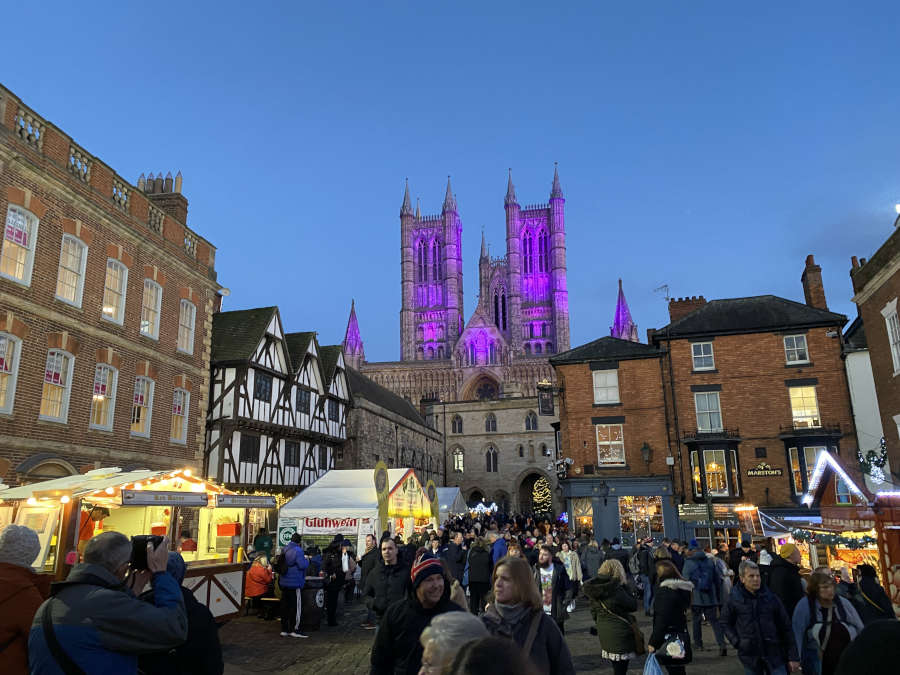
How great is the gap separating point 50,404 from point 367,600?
10.3 m

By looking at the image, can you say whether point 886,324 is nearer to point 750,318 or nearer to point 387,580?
point 750,318

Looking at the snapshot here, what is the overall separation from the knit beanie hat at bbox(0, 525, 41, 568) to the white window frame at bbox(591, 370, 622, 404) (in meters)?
23.6

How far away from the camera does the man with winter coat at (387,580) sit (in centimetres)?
692

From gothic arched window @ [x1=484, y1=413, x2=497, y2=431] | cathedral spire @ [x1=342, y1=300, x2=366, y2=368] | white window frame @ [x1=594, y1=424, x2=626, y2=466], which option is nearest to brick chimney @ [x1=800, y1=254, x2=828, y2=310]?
white window frame @ [x1=594, y1=424, x2=626, y2=466]

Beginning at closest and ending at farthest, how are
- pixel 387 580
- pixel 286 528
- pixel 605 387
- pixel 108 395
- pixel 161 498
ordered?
1. pixel 387 580
2. pixel 161 498
3. pixel 108 395
4. pixel 286 528
5. pixel 605 387

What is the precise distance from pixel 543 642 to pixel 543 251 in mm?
100371

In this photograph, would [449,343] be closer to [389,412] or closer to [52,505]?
[389,412]

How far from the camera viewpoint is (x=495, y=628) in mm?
3701

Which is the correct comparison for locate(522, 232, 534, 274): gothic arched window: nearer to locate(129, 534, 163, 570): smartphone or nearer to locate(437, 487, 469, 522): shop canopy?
locate(437, 487, 469, 522): shop canopy

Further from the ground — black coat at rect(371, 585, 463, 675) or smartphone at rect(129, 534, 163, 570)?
smartphone at rect(129, 534, 163, 570)

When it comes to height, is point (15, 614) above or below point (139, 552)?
below

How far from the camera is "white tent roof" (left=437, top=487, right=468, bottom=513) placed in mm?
29258

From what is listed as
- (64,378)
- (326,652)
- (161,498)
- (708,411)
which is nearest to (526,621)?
(326,652)

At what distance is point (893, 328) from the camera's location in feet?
49.9
